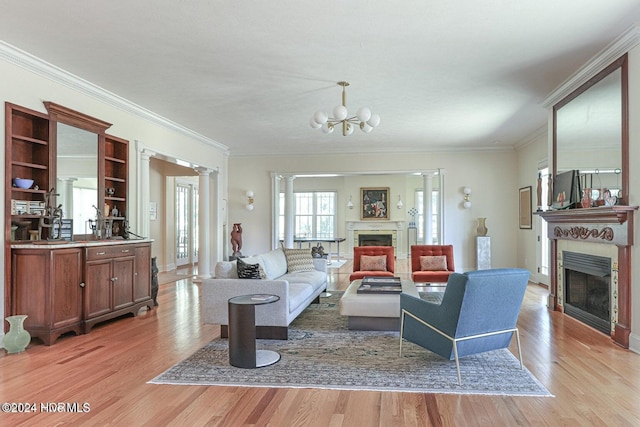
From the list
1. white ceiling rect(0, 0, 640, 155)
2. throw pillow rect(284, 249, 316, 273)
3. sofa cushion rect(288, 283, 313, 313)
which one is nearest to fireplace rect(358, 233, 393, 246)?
white ceiling rect(0, 0, 640, 155)

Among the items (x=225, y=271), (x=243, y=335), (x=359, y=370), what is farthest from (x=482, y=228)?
(x=243, y=335)

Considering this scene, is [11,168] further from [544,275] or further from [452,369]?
[544,275]

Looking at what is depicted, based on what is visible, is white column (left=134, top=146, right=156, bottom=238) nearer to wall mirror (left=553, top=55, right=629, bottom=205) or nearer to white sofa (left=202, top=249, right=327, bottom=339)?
white sofa (left=202, top=249, right=327, bottom=339)

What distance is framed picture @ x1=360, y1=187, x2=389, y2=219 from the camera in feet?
45.5

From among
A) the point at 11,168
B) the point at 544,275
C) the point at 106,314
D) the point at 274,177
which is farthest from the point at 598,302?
the point at 274,177

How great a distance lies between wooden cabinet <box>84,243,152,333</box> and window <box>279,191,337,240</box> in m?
8.88

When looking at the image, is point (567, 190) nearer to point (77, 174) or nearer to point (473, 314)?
point (473, 314)

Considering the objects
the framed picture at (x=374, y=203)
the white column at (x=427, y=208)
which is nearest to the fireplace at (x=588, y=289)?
the white column at (x=427, y=208)

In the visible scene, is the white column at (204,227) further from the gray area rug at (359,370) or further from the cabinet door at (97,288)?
the gray area rug at (359,370)

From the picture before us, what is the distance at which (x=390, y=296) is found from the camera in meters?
4.54

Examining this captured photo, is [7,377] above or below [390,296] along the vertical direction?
below

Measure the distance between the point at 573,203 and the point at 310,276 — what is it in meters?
3.24

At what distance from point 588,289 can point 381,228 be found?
30.0 feet

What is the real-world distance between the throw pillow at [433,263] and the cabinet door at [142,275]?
159 inches
